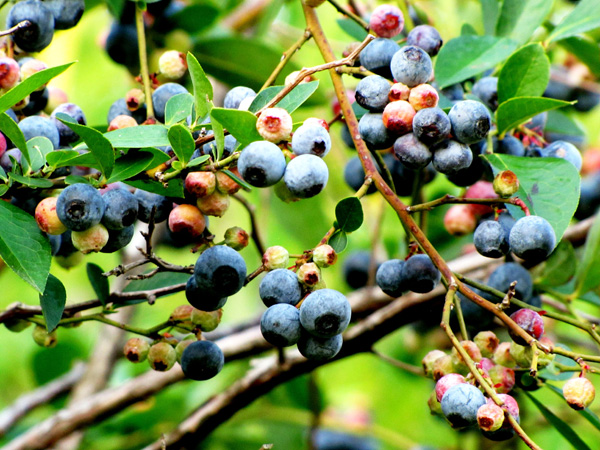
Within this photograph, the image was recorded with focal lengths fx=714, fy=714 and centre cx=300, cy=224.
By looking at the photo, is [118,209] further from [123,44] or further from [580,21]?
[580,21]

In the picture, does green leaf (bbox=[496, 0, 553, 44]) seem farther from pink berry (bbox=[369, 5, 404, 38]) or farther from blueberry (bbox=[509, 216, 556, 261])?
blueberry (bbox=[509, 216, 556, 261])

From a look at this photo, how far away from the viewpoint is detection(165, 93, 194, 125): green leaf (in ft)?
3.01

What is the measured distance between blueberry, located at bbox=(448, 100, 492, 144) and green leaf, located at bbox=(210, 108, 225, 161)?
0.31m

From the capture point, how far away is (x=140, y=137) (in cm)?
86

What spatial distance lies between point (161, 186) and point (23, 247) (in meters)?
0.18

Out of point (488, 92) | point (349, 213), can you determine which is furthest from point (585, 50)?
point (349, 213)

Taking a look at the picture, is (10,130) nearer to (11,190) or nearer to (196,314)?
(11,190)

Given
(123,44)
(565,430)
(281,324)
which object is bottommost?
(565,430)

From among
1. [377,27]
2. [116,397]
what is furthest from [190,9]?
[116,397]

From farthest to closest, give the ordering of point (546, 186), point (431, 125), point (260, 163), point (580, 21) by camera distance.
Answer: point (580, 21) → point (546, 186) → point (431, 125) → point (260, 163)

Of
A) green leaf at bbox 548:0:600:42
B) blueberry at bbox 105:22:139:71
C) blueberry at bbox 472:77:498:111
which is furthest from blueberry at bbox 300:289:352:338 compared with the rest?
blueberry at bbox 105:22:139:71

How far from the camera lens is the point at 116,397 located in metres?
1.63

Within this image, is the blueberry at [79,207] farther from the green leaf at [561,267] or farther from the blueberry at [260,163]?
the green leaf at [561,267]

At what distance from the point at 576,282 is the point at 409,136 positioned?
612 mm
